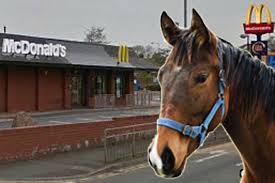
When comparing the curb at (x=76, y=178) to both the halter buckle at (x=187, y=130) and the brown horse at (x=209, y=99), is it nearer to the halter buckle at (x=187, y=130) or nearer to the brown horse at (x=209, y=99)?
the brown horse at (x=209, y=99)

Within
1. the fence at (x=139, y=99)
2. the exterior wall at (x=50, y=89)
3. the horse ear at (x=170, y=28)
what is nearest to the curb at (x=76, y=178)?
the horse ear at (x=170, y=28)

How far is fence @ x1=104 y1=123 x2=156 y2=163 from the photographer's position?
1559 cm

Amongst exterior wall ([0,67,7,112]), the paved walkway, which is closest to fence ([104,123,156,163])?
the paved walkway

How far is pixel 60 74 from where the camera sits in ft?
127

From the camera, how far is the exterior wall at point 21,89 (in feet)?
114

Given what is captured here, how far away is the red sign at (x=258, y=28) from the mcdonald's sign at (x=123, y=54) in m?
21.3

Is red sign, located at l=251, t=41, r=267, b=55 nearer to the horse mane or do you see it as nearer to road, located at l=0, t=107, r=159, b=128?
road, located at l=0, t=107, r=159, b=128

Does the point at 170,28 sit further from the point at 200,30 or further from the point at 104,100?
the point at 104,100

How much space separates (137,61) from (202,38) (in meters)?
44.1

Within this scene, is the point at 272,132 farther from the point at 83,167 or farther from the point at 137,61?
the point at 137,61

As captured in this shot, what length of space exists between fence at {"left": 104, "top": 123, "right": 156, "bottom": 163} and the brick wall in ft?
1.88

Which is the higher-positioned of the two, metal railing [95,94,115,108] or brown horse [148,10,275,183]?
brown horse [148,10,275,183]

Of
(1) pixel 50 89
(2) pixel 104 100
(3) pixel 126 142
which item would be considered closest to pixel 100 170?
(3) pixel 126 142

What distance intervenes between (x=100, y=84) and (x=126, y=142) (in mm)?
25992
